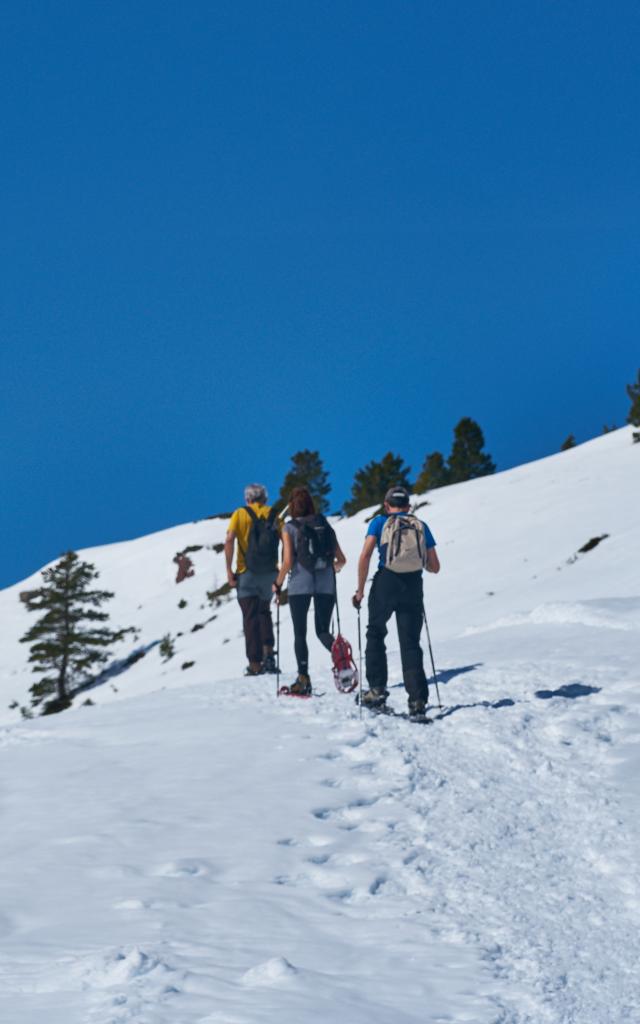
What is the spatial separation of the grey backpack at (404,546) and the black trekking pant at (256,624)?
11.8ft

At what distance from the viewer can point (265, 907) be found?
4520mm

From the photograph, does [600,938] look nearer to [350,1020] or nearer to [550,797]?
[350,1020]

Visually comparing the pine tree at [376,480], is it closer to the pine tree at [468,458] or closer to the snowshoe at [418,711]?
the pine tree at [468,458]

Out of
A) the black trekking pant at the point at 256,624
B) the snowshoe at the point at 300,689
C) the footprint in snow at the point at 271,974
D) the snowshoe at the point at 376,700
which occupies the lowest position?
the footprint in snow at the point at 271,974

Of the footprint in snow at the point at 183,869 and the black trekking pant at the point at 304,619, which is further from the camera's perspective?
the black trekking pant at the point at 304,619

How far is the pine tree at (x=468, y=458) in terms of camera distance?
76.4 metres

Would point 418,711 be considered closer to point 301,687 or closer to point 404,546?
point 404,546

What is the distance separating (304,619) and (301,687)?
75cm

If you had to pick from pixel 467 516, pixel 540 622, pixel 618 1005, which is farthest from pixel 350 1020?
pixel 467 516

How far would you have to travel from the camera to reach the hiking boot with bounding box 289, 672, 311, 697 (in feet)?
34.5

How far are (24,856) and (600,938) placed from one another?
2.97m

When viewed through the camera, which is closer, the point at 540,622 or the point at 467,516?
the point at 540,622

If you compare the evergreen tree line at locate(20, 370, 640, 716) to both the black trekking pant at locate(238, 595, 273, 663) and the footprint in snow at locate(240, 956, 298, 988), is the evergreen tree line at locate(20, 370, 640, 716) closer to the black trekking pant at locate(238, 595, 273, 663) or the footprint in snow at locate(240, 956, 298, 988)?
the black trekking pant at locate(238, 595, 273, 663)

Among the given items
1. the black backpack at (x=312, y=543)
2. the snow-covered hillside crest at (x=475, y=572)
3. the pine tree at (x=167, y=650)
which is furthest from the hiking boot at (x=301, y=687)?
the pine tree at (x=167, y=650)
